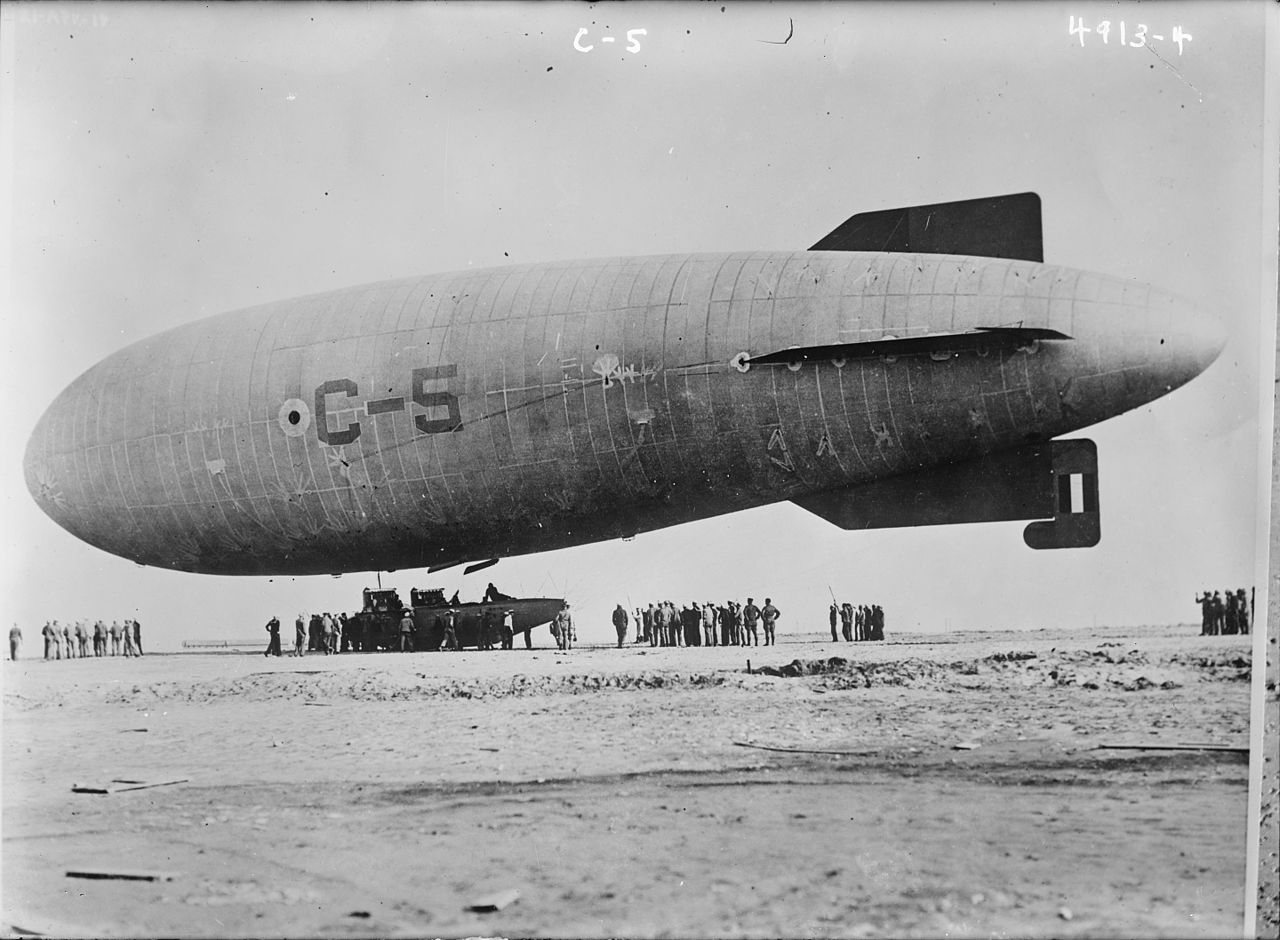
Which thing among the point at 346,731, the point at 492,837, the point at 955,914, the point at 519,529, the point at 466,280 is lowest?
the point at 955,914

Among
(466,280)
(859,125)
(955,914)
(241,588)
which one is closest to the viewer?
(955,914)

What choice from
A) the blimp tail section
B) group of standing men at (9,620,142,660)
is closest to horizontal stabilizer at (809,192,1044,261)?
the blimp tail section

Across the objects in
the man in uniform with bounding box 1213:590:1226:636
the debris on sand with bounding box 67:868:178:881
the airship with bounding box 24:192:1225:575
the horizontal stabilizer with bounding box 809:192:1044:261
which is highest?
the horizontal stabilizer with bounding box 809:192:1044:261

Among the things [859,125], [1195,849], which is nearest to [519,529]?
[859,125]

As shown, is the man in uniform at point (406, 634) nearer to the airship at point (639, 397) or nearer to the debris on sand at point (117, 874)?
the airship at point (639, 397)

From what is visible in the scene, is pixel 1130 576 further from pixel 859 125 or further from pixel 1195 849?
pixel 859 125

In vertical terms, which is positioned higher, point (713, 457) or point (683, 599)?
point (713, 457)

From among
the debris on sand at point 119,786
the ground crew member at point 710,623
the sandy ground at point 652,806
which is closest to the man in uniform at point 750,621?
the ground crew member at point 710,623

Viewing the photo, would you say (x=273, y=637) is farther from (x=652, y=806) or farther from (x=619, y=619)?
(x=652, y=806)

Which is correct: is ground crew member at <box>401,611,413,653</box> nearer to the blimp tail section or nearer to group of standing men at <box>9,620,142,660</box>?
group of standing men at <box>9,620,142,660</box>
